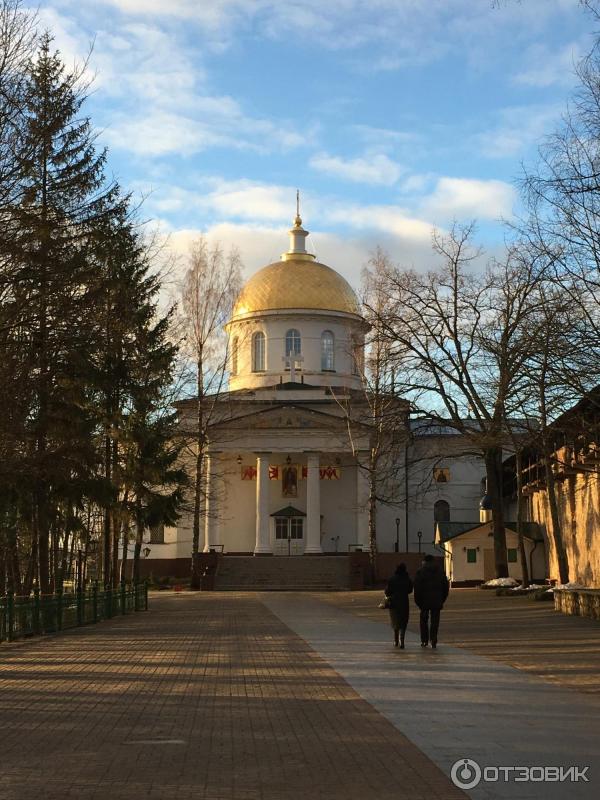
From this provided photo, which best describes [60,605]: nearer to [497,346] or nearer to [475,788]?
[497,346]

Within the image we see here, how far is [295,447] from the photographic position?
62.8 m

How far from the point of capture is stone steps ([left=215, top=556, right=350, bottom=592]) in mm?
53406

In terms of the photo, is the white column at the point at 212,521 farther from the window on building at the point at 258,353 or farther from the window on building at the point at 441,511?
the window on building at the point at 441,511

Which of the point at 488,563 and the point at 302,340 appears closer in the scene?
the point at 488,563

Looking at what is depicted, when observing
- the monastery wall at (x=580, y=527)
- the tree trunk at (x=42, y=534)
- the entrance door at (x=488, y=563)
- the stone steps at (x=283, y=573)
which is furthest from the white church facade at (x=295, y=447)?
the tree trunk at (x=42, y=534)

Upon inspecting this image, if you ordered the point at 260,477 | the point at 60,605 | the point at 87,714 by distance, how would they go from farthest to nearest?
1. the point at 260,477
2. the point at 60,605
3. the point at 87,714

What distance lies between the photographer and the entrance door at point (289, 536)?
6425 centimetres

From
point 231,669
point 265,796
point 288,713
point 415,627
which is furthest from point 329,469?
point 265,796

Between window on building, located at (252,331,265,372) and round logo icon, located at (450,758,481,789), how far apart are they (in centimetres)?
5874

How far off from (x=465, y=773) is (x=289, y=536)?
5694 centimetres

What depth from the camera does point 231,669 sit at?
15875 millimetres

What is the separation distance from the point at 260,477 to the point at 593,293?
42.7m

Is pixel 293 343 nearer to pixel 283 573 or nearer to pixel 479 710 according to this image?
pixel 283 573

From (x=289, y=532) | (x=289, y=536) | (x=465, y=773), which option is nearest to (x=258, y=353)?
(x=289, y=532)
